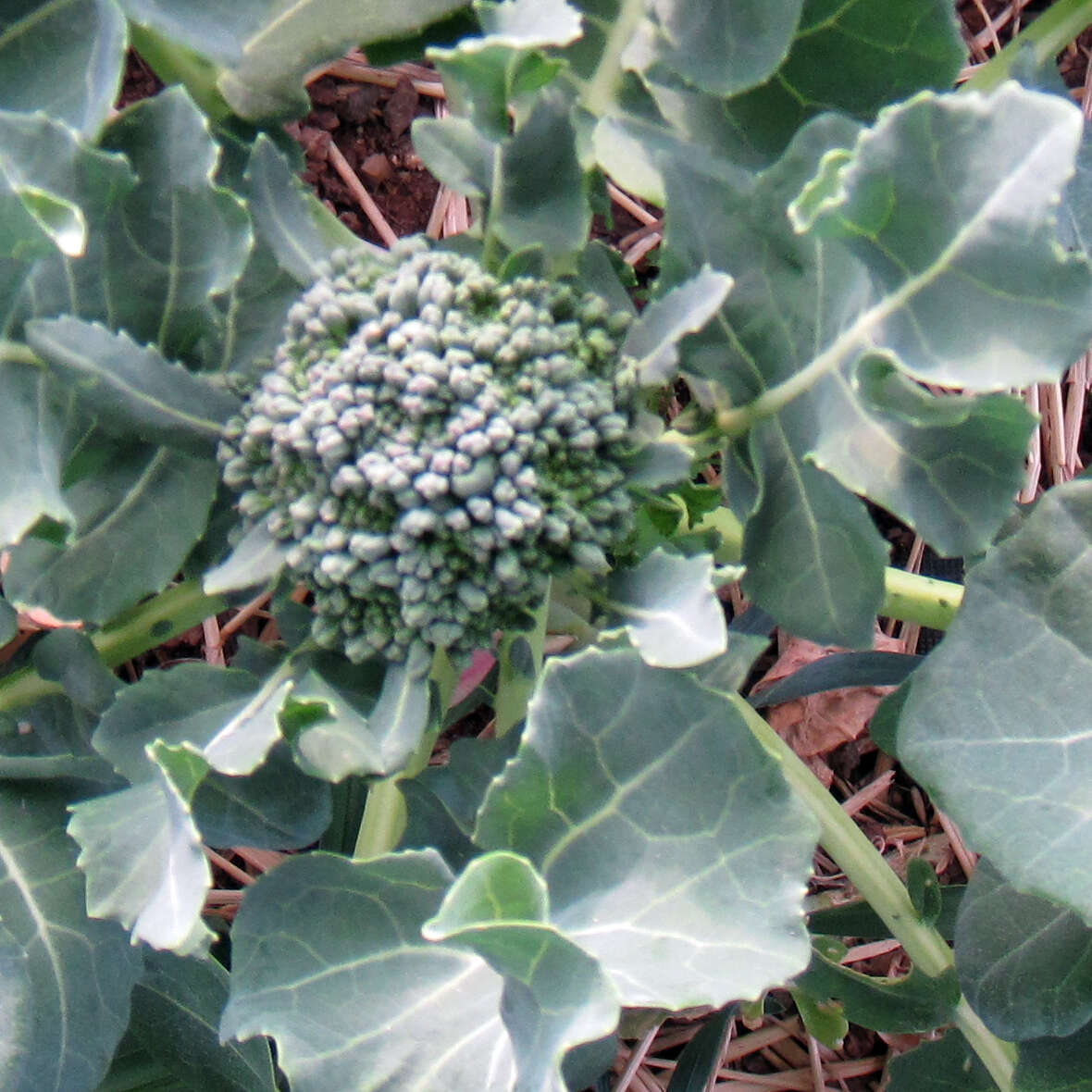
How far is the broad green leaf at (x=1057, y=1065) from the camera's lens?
0.95m

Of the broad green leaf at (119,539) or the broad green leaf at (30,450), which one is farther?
the broad green leaf at (119,539)

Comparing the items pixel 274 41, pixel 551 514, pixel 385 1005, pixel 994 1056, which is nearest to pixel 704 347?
pixel 551 514

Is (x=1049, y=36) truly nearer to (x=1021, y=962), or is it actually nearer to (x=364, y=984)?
(x=1021, y=962)

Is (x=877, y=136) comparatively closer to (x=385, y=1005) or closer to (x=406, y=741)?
(x=406, y=741)

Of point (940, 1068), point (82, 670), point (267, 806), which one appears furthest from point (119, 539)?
point (940, 1068)

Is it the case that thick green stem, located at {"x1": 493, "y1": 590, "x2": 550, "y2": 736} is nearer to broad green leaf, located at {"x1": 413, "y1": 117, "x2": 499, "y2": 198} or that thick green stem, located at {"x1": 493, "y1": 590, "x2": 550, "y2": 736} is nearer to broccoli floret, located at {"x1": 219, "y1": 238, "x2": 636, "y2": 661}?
broccoli floret, located at {"x1": 219, "y1": 238, "x2": 636, "y2": 661}

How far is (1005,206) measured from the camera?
0.64 metres

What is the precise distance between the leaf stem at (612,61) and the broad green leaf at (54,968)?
705 millimetres

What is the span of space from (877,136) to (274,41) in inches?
19.7

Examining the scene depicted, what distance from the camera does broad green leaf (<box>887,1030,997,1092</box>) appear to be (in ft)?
3.49

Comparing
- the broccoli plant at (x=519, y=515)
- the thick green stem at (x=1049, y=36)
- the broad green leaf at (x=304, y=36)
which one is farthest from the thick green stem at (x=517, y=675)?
the thick green stem at (x=1049, y=36)

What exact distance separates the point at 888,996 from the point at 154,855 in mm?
618

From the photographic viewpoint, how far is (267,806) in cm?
93

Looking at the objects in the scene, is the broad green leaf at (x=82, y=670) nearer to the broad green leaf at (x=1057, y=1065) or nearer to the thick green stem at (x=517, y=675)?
the thick green stem at (x=517, y=675)
